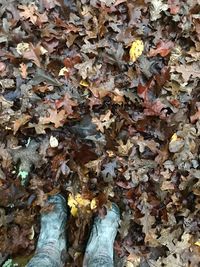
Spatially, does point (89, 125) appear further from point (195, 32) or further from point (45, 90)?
point (195, 32)

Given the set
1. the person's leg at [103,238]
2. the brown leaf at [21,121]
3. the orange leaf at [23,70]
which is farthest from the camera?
the orange leaf at [23,70]

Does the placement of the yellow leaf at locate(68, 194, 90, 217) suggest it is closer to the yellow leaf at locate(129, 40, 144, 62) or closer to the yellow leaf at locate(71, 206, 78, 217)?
the yellow leaf at locate(71, 206, 78, 217)

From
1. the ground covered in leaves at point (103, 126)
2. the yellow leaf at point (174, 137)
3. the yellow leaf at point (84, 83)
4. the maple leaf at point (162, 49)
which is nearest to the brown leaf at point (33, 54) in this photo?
the ground covered in leaves at point (103, 126)

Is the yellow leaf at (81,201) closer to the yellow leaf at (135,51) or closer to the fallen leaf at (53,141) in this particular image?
the fallen leaf at (53,141)

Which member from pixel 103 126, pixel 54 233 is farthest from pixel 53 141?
pixel 54 233

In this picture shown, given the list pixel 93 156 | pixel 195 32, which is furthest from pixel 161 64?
pixel 93 156

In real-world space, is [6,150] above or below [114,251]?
above

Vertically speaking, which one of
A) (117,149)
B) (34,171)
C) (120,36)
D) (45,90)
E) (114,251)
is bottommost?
(114,251)
